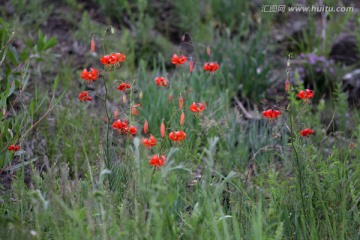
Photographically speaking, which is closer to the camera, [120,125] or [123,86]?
[120,125]

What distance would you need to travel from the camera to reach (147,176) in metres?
2.63

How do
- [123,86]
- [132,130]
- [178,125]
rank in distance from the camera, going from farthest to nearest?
[178,125], [123,86], [132,130]

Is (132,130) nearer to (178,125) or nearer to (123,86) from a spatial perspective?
(123,86)

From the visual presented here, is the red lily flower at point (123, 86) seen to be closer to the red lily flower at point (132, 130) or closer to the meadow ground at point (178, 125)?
the meadow ground at point (178, 125)

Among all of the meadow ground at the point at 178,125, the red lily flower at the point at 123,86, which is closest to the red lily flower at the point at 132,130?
the meadow ground at the point at 178,125

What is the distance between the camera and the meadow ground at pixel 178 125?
7.66ft

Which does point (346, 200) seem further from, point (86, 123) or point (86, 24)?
point (86, 24)

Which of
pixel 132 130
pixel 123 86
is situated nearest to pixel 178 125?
pixel 123 86

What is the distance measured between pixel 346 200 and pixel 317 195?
Result: 0.14 metres

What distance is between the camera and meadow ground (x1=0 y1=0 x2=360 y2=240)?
7.66 feet

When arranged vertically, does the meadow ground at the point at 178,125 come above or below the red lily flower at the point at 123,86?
below

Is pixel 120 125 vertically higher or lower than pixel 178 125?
higher

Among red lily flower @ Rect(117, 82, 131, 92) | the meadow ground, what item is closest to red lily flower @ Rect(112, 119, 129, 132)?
the meadow ground

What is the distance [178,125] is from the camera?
3.45 metres
